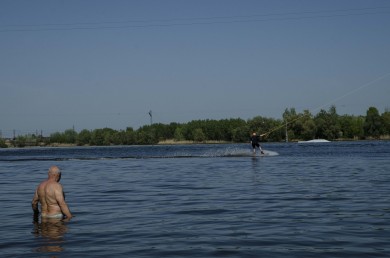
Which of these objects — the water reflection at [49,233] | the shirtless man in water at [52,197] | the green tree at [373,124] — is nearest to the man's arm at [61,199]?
the shirtless man in water at [52,197]

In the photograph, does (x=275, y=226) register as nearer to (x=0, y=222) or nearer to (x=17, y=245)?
(x=17, y=245)

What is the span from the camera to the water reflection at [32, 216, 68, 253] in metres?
10.6

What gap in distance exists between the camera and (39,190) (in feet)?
43.1

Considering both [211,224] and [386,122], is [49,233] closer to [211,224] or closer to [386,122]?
[211,224]

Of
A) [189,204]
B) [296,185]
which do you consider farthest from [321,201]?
[296,185]

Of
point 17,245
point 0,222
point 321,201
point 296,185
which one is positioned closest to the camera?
point 17,245

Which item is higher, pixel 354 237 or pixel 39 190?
pixel 39 190

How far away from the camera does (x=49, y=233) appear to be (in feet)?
39.7

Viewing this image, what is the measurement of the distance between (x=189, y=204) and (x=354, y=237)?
682 centimetres

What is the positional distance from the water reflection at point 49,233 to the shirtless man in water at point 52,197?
197 mm

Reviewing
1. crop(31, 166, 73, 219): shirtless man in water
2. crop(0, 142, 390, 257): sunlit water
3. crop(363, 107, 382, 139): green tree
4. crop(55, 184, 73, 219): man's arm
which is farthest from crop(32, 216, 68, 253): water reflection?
crop(363, 107, 382, 139): green tree

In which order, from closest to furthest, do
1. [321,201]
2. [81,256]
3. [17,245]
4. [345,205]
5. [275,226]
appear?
1. [81,256]
2. [17,245]
3. [275,226]
4. [345,205]
5. [321,201]

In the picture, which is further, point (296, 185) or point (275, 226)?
point (296, 185)

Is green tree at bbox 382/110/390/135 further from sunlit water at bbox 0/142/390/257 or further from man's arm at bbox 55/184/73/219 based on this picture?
man's arm at bbox 55/184/73/219
